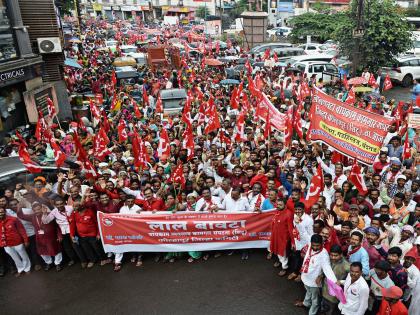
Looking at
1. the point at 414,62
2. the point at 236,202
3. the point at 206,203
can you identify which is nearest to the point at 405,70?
the point at 414,62

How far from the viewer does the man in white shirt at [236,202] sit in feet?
22.7

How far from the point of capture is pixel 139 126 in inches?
489

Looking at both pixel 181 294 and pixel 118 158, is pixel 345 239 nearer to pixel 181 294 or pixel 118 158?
pixel 181 294

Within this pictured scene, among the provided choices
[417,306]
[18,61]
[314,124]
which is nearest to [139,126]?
[18,61]

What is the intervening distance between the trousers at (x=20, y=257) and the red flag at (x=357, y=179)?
230 inches

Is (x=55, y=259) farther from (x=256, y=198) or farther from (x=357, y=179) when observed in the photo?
(x=357, y=179)

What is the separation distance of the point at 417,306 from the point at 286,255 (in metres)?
2.10

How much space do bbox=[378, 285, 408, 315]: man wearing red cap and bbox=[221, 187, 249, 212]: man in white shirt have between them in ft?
9.51

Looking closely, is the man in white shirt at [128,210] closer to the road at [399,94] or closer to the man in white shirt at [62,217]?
the man in white shirt at [62,217]

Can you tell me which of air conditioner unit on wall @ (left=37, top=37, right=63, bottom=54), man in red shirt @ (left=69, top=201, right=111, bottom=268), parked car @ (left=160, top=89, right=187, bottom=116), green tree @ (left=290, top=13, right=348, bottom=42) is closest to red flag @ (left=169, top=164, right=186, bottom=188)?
man in red shirt @ (left=69, top=201, right=111, bottom=268)

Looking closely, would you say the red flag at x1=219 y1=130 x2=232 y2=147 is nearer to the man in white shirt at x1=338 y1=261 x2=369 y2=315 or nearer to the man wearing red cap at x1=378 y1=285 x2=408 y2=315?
the man in white shirt at x1=338 y1=261 x2=369 y2=315

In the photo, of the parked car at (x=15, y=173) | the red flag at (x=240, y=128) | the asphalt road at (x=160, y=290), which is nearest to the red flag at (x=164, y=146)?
the red flag at (x=240, y=128)

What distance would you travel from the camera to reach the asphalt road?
6.00 m

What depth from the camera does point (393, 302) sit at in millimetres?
4418
